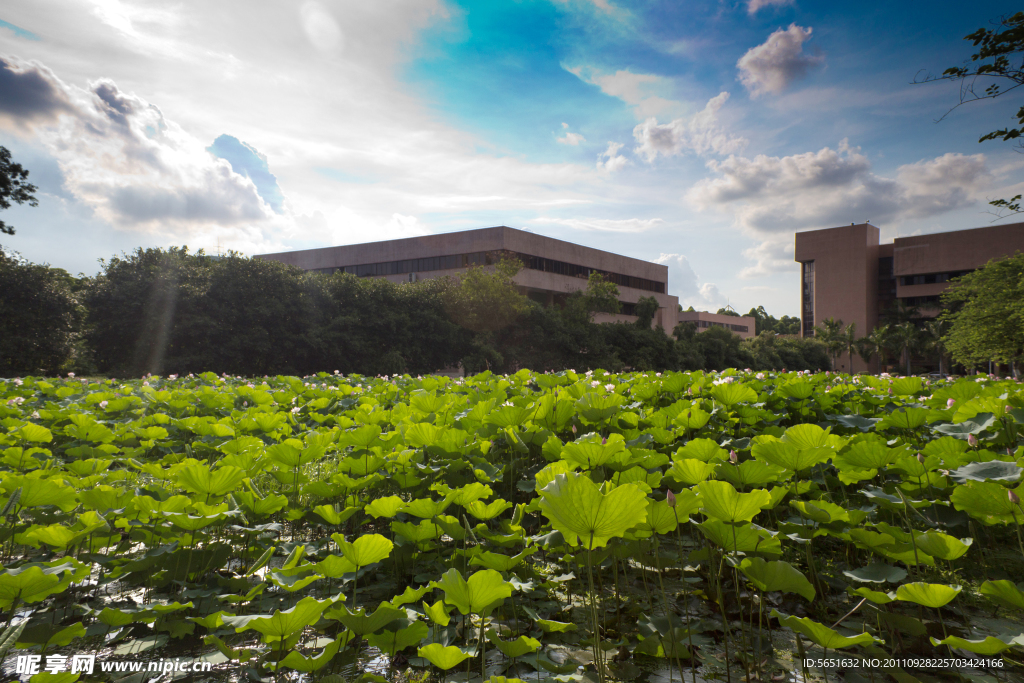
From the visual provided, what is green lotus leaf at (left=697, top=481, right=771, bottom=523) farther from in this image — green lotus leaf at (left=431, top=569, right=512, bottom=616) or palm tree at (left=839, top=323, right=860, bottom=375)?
palm tree at (left=839, top=323, right=860, bottom=375)

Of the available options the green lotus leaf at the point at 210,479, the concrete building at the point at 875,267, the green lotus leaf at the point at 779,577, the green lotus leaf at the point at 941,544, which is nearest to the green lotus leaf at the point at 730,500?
the green lotus leaf at the point at 779,577

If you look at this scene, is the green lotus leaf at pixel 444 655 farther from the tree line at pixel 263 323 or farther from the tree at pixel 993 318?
the tree at pixel 993 318

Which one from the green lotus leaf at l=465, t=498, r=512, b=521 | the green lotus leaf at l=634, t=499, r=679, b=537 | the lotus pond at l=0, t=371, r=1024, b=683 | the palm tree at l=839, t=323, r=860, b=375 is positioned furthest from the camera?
the palm tree at l=839, t=323, r=860, b=375

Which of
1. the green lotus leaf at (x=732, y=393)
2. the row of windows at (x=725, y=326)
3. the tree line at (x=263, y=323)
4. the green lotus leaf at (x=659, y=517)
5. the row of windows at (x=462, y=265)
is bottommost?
the green lotus leaf at (x=659, y=517)

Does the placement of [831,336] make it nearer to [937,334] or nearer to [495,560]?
[937,334]

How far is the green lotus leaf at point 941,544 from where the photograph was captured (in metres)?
1.35

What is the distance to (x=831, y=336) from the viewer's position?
58375mm

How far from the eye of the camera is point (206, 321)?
21.3 metres

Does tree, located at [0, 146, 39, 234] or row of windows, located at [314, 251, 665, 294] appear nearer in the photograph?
tree, located at [0, 146, 39, 234]

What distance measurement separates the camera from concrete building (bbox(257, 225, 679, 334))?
4034cm

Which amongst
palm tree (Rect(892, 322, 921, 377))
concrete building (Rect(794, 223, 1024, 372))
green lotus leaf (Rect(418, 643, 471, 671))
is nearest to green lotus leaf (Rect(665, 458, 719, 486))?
green lotus leaf (Rect(418, 643, 471, 671))

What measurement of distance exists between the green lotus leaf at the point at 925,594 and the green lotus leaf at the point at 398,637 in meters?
1.24

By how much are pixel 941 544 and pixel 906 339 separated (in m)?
66.9

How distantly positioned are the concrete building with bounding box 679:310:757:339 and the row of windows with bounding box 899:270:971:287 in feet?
59.6
